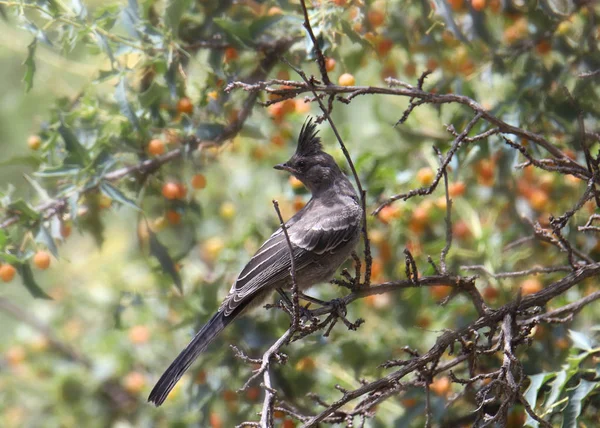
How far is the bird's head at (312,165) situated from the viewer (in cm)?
469

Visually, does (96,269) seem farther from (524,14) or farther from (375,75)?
(524,14)

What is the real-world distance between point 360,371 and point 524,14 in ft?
7.81

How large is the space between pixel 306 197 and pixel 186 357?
167 centimetres

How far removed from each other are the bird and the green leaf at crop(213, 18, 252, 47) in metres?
0.58

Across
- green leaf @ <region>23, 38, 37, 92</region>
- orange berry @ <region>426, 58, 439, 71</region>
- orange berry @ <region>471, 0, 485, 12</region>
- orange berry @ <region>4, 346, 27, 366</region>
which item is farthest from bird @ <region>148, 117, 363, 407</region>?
orange berry @ <region>4, 346, 27, 366</region>

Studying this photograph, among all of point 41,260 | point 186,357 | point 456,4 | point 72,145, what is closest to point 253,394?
point 186,357

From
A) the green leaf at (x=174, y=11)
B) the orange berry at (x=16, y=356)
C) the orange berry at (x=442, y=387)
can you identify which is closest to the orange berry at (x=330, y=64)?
the green leaf at (x=174, y=11)

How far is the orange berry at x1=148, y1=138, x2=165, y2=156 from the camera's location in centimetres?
430

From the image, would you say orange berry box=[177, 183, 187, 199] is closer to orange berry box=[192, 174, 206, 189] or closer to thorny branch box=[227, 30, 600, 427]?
orange berry box=[192, 174, 206, 189]

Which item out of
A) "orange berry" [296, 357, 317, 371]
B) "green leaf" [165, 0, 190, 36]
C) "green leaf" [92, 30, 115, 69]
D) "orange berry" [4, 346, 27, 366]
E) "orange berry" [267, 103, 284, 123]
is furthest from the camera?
"orange berry" [4, 346, 27, 366]

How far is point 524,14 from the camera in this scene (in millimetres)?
4660

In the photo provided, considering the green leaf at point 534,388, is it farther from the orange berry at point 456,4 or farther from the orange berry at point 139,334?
the orange berry at point 139,334

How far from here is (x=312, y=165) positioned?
187 inches

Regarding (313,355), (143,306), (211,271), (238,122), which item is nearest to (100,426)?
(143,306)
